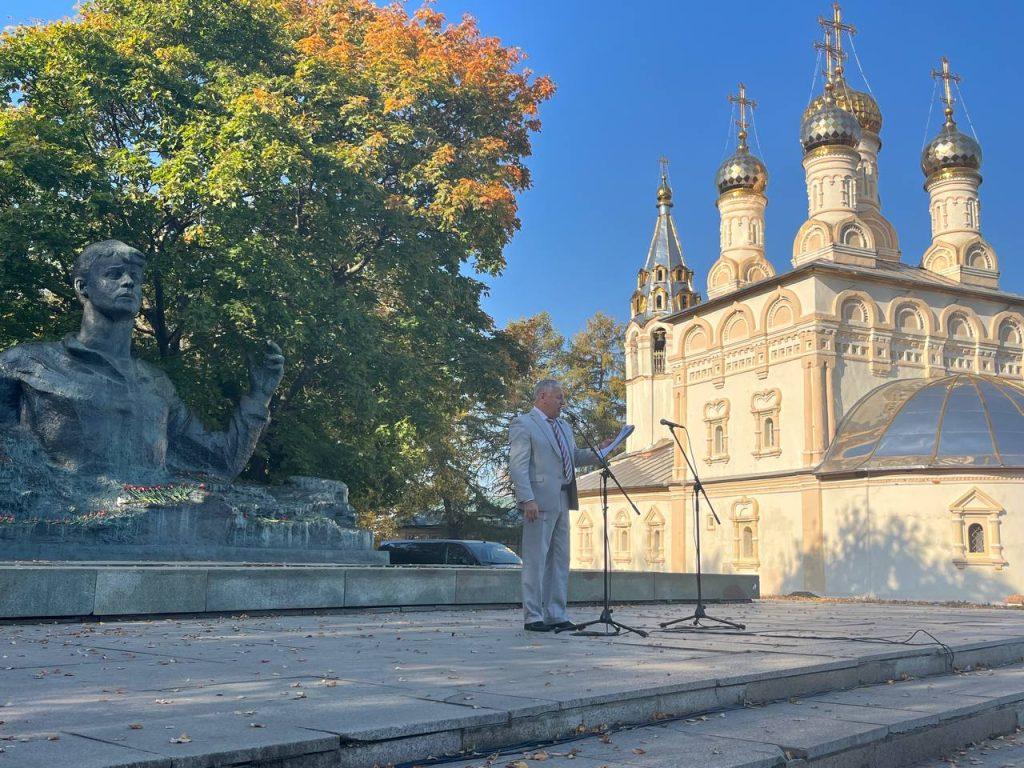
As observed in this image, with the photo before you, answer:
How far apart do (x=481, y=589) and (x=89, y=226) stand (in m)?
10.9

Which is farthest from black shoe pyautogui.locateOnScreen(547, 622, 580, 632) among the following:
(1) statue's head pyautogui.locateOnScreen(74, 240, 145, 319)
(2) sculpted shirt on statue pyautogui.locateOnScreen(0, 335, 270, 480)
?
(1) statue's head pyautogui.locateOnScreen(74, 240, 145, 319)

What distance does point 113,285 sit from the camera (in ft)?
38.6

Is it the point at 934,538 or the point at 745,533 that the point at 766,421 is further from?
the point at 934,538

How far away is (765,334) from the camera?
36344mm

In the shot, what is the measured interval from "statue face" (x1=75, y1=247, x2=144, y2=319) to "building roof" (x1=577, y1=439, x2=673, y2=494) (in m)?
Result: 30.8

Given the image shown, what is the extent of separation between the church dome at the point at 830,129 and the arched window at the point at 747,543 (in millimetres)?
15004

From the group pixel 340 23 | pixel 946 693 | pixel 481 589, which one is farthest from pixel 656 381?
pixel 946 693

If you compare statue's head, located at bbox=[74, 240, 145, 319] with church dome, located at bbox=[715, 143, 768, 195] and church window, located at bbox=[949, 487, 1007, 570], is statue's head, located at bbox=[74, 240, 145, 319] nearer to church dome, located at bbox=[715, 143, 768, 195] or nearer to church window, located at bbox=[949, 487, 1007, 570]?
church window, located at bbox=[949, 487, 1007, 570]

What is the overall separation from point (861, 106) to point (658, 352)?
18.6 meters

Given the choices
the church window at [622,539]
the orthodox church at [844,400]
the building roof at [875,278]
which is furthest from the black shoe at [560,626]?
the church window at [622,539]

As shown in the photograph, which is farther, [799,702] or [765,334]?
[765,334]

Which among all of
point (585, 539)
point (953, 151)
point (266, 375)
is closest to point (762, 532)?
point (585, 539)

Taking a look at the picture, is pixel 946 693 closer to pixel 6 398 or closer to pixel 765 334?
pixel 6 398

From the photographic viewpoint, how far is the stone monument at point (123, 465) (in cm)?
1025
